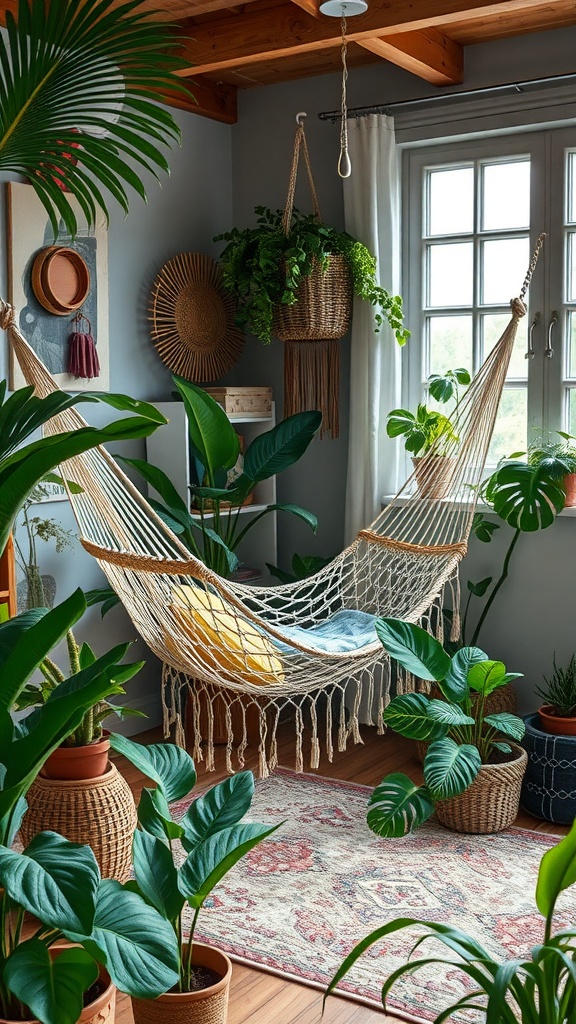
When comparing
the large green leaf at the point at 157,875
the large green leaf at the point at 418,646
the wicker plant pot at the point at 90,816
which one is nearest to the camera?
the large green leaf at the point at 157,875

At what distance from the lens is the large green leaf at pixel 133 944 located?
1.38 meters

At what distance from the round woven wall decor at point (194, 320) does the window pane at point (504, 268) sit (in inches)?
39.4

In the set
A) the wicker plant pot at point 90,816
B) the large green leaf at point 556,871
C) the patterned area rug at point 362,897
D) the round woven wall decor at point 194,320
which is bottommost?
the patterned area rug at point 362,897

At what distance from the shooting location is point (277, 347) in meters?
4.10

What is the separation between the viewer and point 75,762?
2.42 m

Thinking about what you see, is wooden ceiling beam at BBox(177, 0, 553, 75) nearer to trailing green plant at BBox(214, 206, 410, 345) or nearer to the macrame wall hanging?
the macrame wall hanging

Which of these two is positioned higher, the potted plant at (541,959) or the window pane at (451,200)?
the window pane at (451,200)

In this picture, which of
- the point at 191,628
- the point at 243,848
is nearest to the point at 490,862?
the point at 191,628

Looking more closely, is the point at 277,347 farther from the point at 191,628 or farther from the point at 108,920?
the point at 108,920

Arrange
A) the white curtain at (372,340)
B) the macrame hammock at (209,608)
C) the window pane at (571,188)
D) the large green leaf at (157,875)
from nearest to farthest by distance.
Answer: the large green leaf at (157,875) → the macrame hammock at (209,608) → the window pane at (571,188) → the white curtain at (372,340)

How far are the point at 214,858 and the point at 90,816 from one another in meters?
0.68

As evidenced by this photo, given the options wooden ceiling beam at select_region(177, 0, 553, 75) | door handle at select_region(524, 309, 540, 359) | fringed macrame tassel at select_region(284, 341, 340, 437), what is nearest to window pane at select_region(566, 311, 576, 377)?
door handle at select_region(524, 309, 540, 359)

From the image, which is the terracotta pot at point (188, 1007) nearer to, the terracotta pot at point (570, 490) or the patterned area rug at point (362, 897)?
the patterned area rug at point (362, 897)

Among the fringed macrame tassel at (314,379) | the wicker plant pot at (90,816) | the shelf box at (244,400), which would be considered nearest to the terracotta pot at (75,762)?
the wicker plant pot at (90,816)
